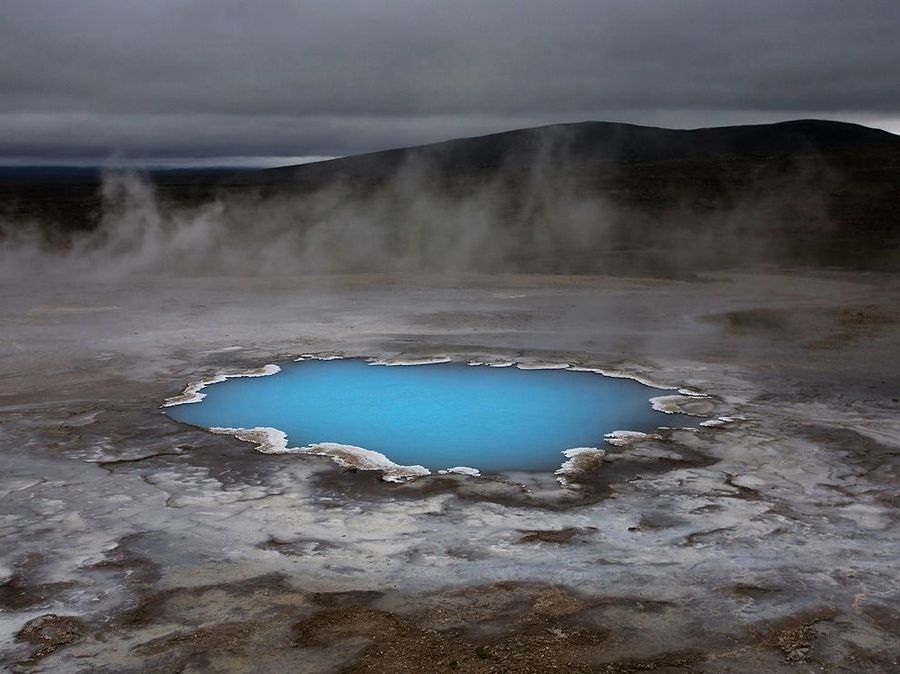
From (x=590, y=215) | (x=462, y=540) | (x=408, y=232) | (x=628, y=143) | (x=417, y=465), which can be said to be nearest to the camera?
(x=462, y=540)

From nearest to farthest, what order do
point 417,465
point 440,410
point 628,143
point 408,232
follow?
point 417,465 < point 440,410 < point 408,232 < point 628,143

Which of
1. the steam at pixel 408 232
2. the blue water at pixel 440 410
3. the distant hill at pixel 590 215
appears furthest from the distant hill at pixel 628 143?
the blue water at pixel 440 410

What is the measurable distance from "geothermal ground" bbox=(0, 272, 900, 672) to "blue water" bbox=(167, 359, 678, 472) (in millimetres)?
482

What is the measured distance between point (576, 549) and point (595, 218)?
29.5 metres

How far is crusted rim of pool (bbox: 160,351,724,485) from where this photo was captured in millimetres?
7480

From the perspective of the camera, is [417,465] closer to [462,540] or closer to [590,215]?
[462,540]

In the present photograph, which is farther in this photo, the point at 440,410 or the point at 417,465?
the point at 440,410

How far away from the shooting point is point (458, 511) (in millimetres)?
6488

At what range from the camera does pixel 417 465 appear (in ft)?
25.1

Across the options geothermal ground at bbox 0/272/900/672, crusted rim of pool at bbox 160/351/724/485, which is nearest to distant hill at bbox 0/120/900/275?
crusted rim of pool at bbox 160/351/724/485

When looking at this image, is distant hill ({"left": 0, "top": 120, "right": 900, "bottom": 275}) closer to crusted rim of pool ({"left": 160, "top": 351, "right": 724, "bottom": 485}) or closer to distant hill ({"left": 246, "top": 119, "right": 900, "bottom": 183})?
crusted rim of pool ({"left": 160, "top": 351, "right": 724, "bottom": 485})

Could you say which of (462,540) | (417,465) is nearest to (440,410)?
(417,465)

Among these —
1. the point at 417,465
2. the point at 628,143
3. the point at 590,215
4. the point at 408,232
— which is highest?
the point at 628,143

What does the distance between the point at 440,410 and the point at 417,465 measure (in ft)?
6.30
